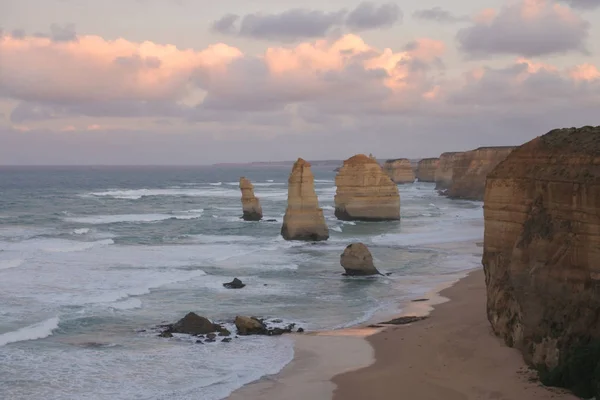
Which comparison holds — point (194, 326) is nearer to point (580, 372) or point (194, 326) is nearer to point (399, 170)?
point (580, 372)

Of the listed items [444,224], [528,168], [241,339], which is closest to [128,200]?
[444,224]

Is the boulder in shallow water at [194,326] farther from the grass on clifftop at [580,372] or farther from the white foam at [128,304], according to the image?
the grass on clifftop at [580,372]

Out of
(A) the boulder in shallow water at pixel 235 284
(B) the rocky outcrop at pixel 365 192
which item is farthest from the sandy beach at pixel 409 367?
(B) the rocky outcrop at pixel 365 192

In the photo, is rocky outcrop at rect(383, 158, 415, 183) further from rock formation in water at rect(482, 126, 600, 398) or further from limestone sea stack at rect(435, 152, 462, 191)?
rock formation in water at rect(482, 126, 600, 398)

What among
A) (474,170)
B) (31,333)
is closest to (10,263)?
(31,333)

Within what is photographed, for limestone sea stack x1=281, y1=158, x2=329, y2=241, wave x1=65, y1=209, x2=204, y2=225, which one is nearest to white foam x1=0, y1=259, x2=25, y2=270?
limestone sea stack x1=281, y1=158, x2=329, y2=241

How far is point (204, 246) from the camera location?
4859 centimetres

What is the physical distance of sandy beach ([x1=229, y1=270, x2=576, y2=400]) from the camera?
1722 centimetres

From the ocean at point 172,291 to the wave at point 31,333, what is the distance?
0.06 meters

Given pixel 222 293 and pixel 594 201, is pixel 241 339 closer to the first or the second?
pixel 222 293

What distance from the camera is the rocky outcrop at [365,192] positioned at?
61.8 meters

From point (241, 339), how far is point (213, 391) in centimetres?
517

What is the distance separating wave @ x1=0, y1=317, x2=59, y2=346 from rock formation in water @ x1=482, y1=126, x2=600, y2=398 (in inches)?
563

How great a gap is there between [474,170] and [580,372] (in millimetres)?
81589
